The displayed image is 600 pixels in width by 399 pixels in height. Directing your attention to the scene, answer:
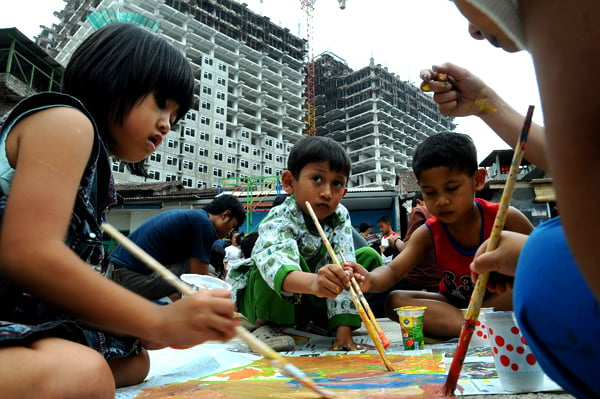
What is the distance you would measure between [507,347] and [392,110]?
1705 inches

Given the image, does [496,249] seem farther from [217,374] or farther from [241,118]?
[241,118]

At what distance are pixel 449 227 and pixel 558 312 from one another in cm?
140

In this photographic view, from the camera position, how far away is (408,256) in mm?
1812

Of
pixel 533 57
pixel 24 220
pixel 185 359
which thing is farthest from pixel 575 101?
pixel 185 359

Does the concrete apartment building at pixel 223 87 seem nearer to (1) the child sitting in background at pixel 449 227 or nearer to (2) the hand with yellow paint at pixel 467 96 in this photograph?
(1) the child sitting in background at pixel 449 227

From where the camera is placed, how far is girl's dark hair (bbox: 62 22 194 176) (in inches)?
34.7

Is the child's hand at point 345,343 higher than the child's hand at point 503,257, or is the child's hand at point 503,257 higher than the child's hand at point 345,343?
the child's hand at point 503,257

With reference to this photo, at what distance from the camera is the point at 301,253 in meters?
2.02

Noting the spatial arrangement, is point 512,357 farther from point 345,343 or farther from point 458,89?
point 345,343

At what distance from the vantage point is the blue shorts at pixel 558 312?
0.42 metres

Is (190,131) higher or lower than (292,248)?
higher

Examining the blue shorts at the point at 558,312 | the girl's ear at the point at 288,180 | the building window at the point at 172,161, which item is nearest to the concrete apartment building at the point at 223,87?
the building window at the point at 172,161

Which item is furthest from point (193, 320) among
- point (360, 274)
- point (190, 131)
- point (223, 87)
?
point (223, 87)

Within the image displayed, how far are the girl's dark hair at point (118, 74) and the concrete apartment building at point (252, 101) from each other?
2325 cm
